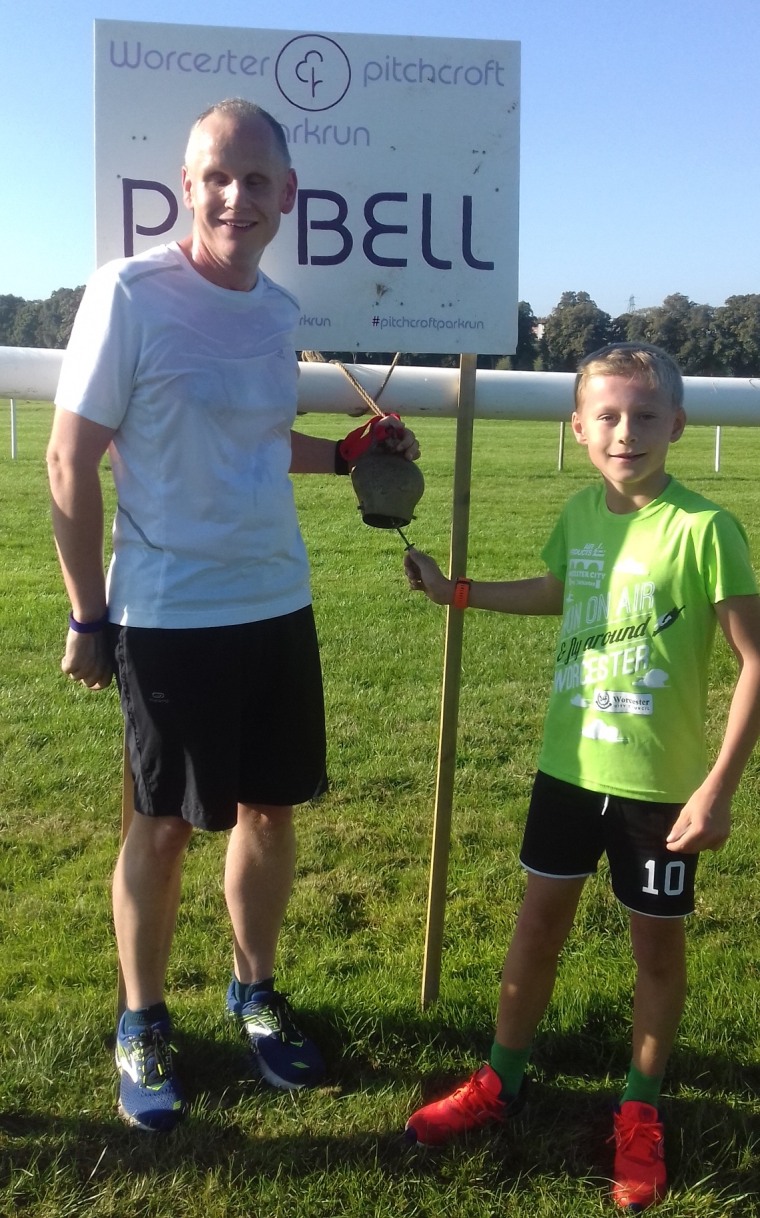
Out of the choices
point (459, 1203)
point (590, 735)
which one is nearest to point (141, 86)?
point (590, 735)

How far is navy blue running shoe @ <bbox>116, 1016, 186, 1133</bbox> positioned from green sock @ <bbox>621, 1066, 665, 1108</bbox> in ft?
3.42

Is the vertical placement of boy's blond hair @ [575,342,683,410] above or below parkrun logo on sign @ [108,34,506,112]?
below

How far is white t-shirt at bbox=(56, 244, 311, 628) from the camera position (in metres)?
2.17

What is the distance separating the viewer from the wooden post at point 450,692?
2752 mm

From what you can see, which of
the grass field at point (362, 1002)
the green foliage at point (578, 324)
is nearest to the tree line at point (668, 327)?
the green foliage at point (578, 324)

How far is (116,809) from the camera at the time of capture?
431 cm

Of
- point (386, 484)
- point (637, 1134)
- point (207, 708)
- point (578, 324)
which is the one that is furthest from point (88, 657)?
point (578, 324)

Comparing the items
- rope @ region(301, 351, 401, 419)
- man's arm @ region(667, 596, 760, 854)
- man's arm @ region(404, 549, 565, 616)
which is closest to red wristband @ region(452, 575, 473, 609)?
man's arm @ region(404, 549, 565, 616)

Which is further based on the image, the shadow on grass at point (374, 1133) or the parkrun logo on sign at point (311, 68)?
the parkrun logo on sign at point (311, 68)

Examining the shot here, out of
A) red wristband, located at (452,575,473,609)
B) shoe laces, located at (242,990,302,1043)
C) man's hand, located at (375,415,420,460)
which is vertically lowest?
shoe laces, located at (242,990,302,1043)

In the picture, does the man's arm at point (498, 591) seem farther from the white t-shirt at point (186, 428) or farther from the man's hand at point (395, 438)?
the white t-shirt at point (186, 428)

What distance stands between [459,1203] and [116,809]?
8.07ft

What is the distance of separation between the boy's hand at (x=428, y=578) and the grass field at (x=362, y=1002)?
45.8 inches

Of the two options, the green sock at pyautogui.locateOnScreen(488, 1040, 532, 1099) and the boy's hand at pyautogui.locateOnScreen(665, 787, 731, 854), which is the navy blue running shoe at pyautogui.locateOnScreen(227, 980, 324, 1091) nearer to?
the green sock at pyautogui.locateOnScreen(488, 1040, 532, 1099)
